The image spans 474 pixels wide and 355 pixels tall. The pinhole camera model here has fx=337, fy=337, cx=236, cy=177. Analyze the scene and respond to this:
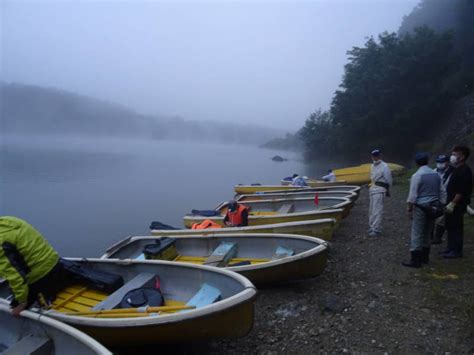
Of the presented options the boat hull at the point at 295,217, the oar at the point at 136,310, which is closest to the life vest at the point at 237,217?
the boat hull at the point at 295,217

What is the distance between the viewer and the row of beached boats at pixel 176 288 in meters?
4.02

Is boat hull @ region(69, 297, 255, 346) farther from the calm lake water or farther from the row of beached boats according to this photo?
the calm lake water

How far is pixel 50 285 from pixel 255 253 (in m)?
3.80

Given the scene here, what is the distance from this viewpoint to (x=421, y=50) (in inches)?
1211

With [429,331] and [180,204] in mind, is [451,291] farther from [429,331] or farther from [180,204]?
[180,204]

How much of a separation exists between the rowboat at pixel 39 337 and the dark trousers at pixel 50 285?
0.31 metres

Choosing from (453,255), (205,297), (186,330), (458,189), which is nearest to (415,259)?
(453,255)

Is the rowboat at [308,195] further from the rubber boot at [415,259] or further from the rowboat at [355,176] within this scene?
the rowboat at [355,176]

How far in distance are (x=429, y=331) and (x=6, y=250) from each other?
5.49m

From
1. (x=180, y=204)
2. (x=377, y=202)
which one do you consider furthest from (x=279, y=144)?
(x=377, y=202)

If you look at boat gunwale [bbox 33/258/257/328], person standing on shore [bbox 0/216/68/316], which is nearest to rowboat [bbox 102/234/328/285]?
boat gunwale [bbox 33/258/257/328]

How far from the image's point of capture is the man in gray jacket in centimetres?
580

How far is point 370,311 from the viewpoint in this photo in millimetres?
5129

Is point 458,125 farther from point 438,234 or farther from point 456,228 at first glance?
point 456,228
